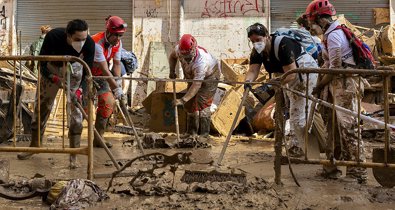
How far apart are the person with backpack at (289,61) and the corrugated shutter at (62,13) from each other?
34.3ft

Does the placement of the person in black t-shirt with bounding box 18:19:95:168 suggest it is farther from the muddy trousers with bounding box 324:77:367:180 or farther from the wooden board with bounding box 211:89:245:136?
the wooden board with bounding box 211:89:245:136

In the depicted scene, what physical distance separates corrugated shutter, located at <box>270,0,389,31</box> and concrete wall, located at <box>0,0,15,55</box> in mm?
7734

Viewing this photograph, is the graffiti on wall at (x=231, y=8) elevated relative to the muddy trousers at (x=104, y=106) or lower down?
elevated

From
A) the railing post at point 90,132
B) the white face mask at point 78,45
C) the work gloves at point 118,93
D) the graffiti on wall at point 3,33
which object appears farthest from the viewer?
the graffiti on wall at point 3,33

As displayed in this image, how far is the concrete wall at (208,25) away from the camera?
1689 centimetres

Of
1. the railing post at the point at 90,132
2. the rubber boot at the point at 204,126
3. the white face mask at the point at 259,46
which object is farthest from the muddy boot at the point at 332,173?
the rubber boot at the point at 204,126

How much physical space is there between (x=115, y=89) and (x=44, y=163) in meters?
1.39

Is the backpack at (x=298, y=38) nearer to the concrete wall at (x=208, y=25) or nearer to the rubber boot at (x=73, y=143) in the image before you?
the rubber boot at (x=73, y=143)

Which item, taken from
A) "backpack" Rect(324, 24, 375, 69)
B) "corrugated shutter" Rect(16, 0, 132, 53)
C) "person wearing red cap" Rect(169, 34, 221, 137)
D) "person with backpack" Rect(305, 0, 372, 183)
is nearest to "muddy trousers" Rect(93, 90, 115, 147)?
"person wearing red cap" Rect(169, 34, 221, 137)

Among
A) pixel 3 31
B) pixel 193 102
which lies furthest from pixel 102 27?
pixel 193 102

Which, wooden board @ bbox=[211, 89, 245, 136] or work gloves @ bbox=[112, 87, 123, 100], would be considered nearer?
work gloves @ bbox=[112, 87, 123, 100]

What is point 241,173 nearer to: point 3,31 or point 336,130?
point 336,130

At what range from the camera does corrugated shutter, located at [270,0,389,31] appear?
16766 mm

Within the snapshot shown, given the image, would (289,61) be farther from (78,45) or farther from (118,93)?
(78,45)
